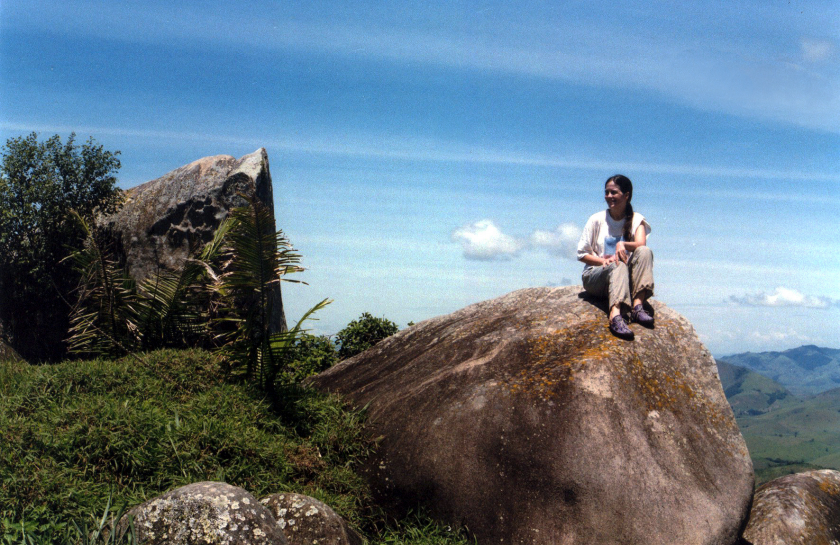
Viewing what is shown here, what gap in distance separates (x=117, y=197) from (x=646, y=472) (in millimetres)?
13372

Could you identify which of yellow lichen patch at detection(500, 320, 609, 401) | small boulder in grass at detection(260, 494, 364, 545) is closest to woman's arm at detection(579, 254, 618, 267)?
yellow lichen patch at detection(500, 320, 609, 401)

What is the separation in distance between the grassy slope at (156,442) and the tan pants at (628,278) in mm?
3831

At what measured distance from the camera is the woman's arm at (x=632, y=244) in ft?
28.8

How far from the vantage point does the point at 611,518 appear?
22.9ft

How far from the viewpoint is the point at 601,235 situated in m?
9.41

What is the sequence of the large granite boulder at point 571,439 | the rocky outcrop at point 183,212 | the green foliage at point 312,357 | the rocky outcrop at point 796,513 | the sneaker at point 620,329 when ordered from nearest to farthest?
the large granite boulder at point 571,439
the sneaker at point 620,329
the rocky outcrop at point 796,513
the green foliage at point 312,357
the rocky outcrop at point 183,212

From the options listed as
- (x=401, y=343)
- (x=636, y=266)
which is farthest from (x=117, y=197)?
(x=636, y=266)

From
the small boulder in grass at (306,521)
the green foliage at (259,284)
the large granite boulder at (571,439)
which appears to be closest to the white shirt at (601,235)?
the large granite boulder at (571,439)

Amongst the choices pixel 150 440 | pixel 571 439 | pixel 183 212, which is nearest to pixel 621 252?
pixel 571 439

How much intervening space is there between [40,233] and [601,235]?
43.4ft

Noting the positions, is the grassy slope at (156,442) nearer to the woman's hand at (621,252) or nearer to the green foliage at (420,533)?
the green foliage at (420,533)

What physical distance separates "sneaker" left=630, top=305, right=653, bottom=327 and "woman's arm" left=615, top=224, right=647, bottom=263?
27.3 inches

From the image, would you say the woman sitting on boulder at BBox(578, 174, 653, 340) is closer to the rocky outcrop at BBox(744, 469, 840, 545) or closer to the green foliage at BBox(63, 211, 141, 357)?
the rocky outcrop at BBox(744, 469, 840, 545)

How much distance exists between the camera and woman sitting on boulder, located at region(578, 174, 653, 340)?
28.4 feet
